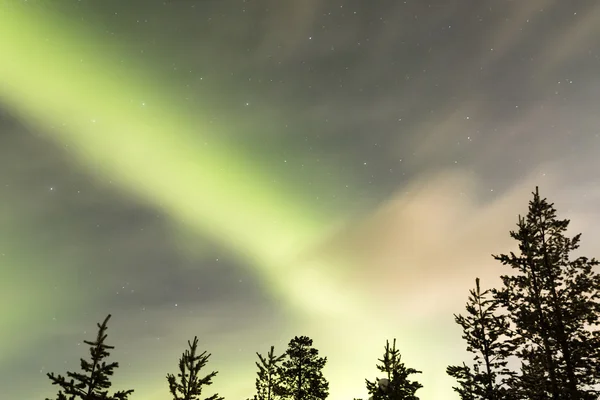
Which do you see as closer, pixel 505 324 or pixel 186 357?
pixel 186 357

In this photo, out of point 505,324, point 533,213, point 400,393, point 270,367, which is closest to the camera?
point 400,393

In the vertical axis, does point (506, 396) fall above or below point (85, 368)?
below

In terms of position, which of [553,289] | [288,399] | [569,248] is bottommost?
[288,399]

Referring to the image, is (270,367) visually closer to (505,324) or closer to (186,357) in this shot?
(186,357)

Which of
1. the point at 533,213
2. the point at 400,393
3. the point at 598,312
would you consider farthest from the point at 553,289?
the point at 400,393

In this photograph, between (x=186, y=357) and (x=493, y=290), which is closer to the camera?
(x=186, y=357)

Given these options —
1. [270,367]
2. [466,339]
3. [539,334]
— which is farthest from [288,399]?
[539,334]

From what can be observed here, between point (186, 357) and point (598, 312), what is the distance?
2074cm

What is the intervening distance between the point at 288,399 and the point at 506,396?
62.7 feet

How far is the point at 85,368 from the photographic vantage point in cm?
1778

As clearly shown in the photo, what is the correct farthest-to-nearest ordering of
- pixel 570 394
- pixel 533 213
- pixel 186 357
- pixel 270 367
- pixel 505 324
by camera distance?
1. pixel 270 367
2. pixel 505 324
3. pixel 533 213
4. pixel 186 357
5. pixel 570 394

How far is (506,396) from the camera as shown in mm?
22094

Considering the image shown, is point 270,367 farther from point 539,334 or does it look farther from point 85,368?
point 539,334

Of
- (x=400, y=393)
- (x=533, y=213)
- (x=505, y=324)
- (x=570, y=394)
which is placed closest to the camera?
(x=400, y=393)
